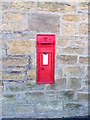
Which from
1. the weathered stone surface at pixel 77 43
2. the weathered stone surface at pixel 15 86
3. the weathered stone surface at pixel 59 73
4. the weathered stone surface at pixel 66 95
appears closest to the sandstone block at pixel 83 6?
the weathered stone surface at pixel 77 43

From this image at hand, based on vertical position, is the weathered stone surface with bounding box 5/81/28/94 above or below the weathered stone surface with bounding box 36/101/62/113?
above

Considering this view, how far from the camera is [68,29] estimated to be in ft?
8.16

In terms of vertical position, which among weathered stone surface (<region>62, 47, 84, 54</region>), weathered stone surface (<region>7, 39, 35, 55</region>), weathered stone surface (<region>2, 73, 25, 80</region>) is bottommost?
weathered stone surface (<region>2, 73, 25, 80</region>)

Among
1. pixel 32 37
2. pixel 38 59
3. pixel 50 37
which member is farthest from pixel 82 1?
pixel 38 59

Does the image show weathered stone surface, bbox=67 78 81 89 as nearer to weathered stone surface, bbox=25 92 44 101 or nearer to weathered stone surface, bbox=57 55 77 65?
weathered stone surface, bbox=57 55 77 65

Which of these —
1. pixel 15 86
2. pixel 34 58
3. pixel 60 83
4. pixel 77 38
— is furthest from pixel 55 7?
pixel 15 86

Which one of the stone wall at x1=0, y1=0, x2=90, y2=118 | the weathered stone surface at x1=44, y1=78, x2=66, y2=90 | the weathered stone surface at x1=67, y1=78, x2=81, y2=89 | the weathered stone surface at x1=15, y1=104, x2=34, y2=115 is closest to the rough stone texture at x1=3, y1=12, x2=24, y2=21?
the stone wall at x1=0, y1=0, x2=90, y2=118

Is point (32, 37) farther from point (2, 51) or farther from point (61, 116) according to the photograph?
point (61, 116)

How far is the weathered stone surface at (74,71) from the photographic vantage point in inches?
102

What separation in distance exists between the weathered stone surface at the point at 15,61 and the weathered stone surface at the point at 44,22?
44 centimetres

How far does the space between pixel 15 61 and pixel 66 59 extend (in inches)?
28.4

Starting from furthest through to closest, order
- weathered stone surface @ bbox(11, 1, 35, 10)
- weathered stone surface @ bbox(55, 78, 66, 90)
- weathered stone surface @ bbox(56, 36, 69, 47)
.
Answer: weathered stone surface @ bbox(55, 78, 66, 90) → weathered stone surface @ bbox(56, 36, 69, 47) → weathered stone surface @ bbox(11, 1, 35, 10)

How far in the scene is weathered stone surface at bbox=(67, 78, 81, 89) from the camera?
8.66 ft

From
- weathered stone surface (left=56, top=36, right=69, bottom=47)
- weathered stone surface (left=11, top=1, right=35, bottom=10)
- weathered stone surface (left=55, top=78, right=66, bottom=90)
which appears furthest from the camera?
weathered stone surface (left=55, top=78, right=66, bottom=90)
